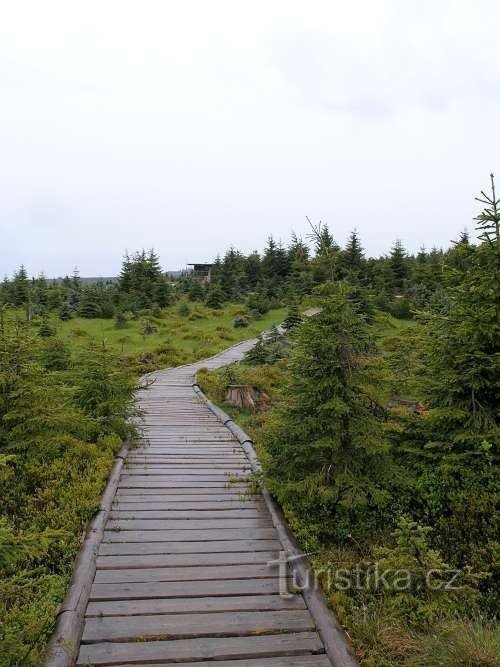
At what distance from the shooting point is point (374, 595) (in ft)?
16.2

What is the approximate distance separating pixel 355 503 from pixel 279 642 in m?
Answer: 2.16

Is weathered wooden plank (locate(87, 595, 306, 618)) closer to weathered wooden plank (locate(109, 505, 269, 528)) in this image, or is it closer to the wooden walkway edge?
Answer: the wooden walkway edge

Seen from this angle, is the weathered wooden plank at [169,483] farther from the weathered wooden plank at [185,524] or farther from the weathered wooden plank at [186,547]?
the weathered wooden plank at [186,547]

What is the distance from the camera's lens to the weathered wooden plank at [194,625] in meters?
4.11

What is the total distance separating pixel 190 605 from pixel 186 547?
3.90ft

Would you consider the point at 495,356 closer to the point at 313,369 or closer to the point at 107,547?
the point at 313,369

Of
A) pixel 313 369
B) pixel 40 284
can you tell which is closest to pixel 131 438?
pixel 313 369

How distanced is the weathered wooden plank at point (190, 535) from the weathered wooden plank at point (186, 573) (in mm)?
657

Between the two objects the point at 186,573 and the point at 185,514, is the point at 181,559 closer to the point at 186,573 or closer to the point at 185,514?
the point at 186,573

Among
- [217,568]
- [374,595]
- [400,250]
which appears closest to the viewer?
[374,595]

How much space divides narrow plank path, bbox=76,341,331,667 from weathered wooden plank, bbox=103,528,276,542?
13 mm

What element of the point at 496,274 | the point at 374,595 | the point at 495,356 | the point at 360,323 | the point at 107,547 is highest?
the point at 496,274

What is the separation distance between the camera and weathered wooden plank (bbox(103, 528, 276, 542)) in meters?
5.90

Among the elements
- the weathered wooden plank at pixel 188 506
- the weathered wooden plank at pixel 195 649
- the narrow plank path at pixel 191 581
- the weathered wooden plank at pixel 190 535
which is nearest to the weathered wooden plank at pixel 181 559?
the narrow plank path at pixel 191 581
